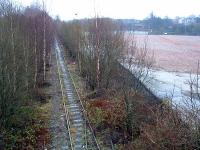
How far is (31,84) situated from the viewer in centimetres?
2577

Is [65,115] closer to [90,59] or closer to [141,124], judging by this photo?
[141,124]


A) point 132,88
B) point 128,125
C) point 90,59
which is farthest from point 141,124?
point 90,59

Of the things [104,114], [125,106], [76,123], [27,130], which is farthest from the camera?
[104,114]

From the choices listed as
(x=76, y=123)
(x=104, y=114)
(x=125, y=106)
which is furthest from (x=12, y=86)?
(x=125, y=106)

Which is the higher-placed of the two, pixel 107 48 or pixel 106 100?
pixel 107 48

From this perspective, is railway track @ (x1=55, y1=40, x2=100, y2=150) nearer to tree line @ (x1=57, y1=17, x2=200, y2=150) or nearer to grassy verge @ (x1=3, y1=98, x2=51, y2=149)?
tree line @ (x1=57, y1=17, x2=200, y2=150)

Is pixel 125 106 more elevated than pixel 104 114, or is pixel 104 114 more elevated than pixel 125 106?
pixel 125 106

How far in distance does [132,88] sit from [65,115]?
14.9 feet

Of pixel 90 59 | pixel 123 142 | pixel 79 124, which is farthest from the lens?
pixel 90 59

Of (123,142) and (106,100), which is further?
(106,100)

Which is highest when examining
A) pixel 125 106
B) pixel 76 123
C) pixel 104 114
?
pixel 125 106

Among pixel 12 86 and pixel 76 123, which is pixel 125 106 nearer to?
pixel 76 123

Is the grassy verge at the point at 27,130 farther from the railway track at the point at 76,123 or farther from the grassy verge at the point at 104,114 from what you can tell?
the grassy verge at the point at 104,114

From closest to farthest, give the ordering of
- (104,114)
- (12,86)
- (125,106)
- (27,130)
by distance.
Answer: (12,86)
(27,130)
(125,106)
(104,114)
